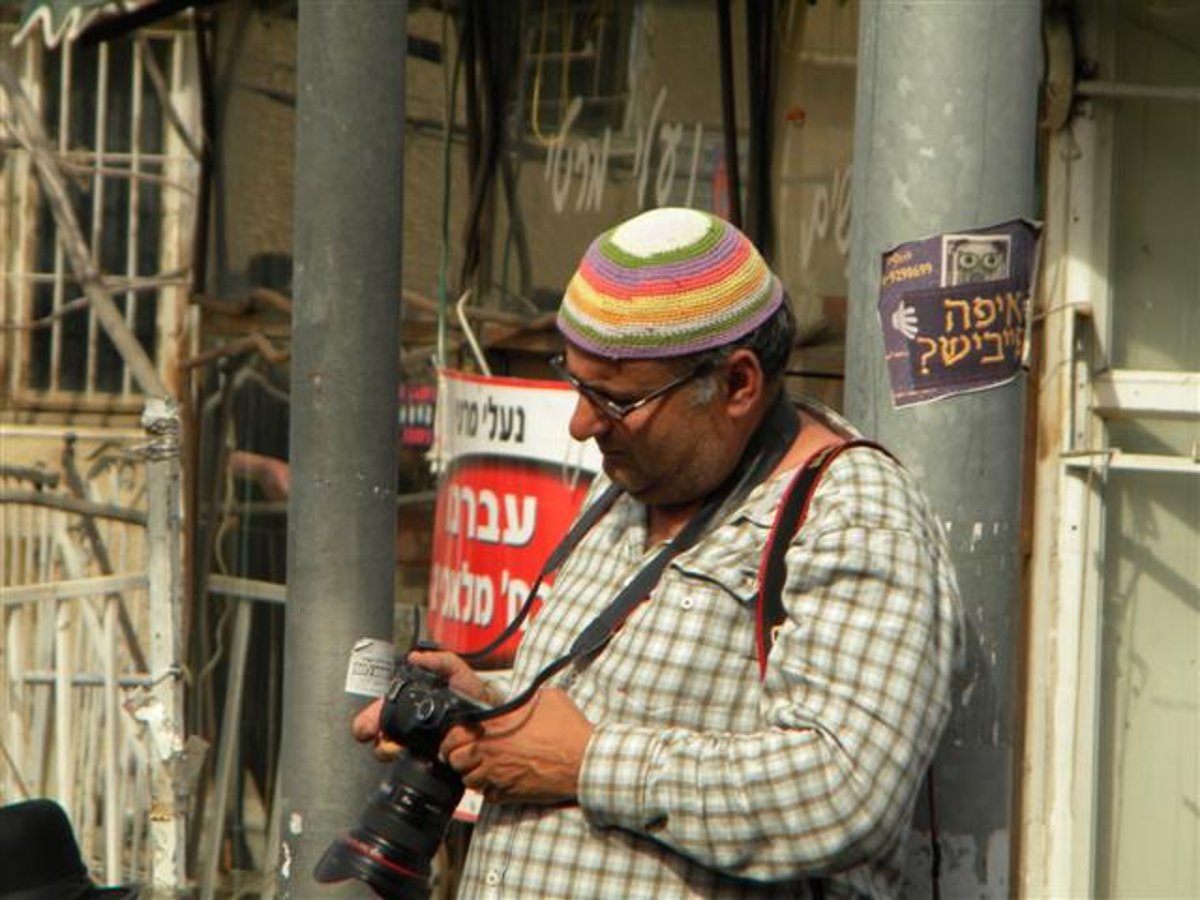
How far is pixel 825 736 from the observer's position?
2410 mm

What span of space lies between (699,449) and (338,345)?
167 cm

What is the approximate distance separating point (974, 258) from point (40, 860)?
1.75 metres

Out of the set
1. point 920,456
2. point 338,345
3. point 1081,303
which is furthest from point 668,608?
point 1081,303

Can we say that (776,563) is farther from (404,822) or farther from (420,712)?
(404,822)

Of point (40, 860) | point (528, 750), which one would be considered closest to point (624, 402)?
point (528, 750)

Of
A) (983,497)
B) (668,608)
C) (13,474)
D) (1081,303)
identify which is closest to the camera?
(668,608)

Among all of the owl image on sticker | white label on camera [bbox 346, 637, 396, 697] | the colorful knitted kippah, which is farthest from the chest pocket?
white label on camera [bbox 346, 637, 396, 697]

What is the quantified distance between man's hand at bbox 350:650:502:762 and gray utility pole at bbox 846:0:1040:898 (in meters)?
0.63

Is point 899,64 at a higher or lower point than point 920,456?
higher

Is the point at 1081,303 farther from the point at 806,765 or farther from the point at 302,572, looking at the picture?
the point at 806,765

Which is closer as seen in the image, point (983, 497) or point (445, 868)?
point (983, 497)

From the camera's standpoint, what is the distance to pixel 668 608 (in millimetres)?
2592

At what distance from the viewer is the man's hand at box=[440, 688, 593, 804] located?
8.39 feet

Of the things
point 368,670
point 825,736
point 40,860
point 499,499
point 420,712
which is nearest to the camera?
point 825,736
